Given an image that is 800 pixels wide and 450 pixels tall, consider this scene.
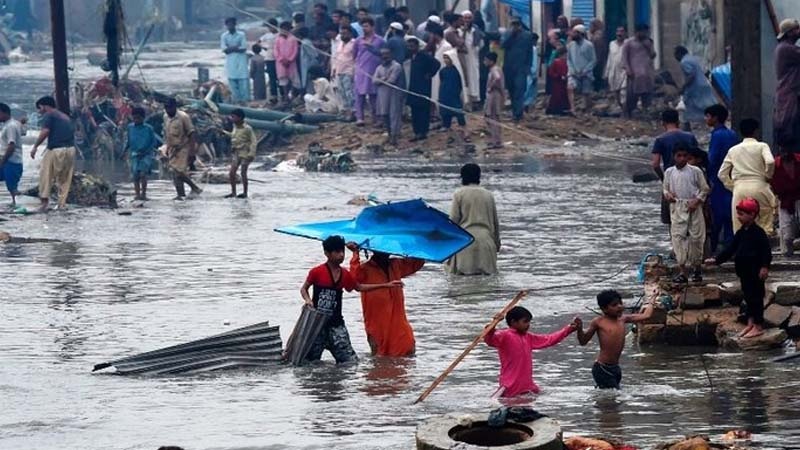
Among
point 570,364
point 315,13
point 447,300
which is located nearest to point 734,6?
point 447,300

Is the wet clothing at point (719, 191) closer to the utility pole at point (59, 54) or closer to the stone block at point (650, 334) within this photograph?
the stone block at point (650, 334)

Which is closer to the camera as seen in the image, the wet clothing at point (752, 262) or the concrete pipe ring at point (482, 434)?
the concrete pipe ring at point (482, 434)

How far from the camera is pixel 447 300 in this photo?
16031 mm

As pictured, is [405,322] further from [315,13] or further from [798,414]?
[315,13]

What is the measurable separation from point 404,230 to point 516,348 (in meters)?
2.26

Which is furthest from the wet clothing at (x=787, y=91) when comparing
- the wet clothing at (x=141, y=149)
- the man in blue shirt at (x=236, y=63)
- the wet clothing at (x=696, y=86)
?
the man in blue shirt at (x=236, y=63)

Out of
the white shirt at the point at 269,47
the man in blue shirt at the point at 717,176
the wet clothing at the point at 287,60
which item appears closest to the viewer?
the man in blue shirt at the point at 717,176

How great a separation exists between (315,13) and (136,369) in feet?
71.5

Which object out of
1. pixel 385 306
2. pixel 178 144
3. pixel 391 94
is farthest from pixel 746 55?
pixel 391 94

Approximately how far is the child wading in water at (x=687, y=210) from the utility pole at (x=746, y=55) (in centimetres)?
155

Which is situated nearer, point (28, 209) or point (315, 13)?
point (28, 209)

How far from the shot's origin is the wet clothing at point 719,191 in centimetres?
1593

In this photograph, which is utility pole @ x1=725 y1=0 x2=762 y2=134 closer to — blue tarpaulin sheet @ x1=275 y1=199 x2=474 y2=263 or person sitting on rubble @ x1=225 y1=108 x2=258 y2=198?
blue tarpaulin sheet @ x1=275 y1=199 x2=474 y2=263

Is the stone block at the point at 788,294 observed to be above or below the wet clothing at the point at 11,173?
below
